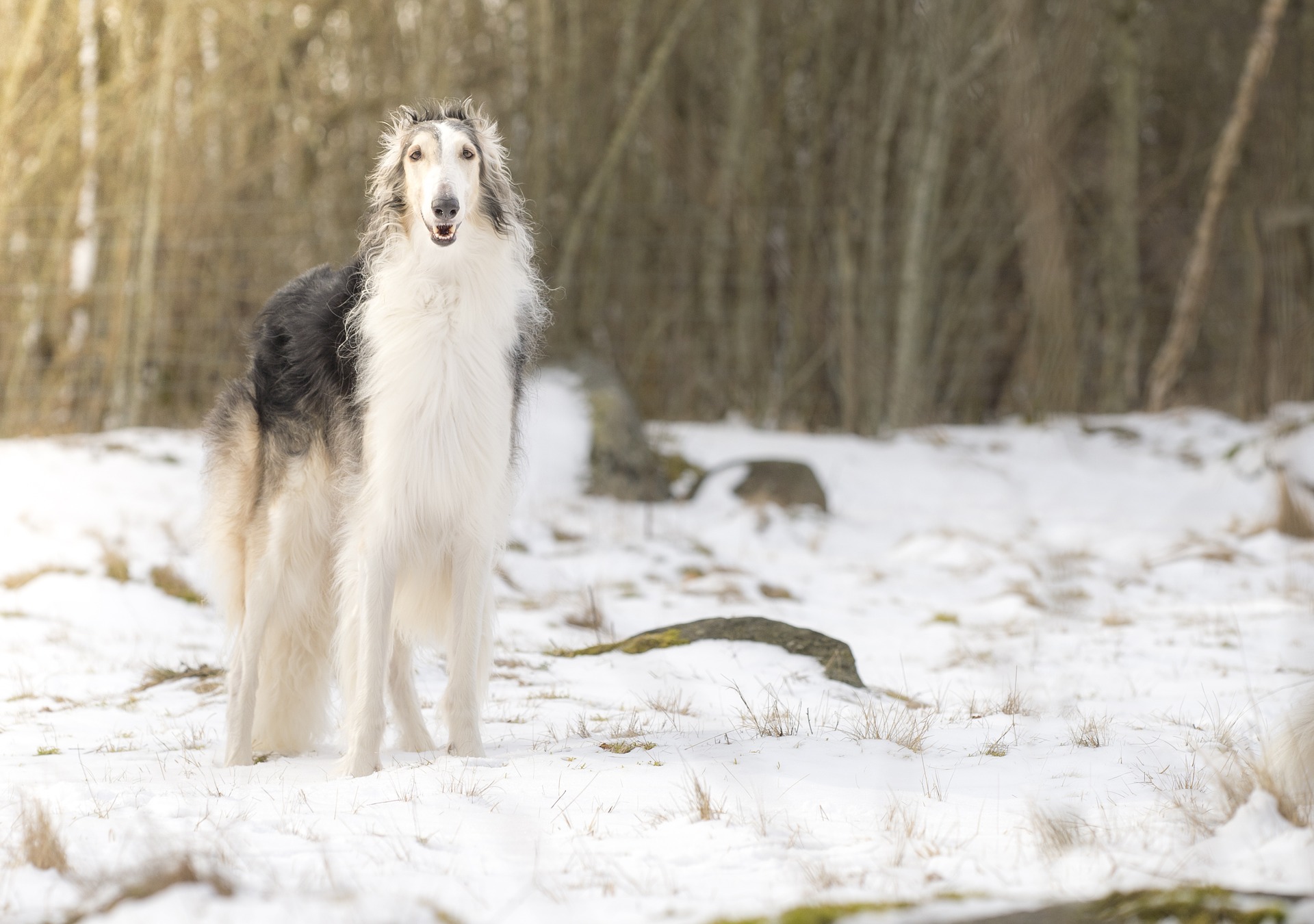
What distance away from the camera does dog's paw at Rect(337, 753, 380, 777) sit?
11.5ft

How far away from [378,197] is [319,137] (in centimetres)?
904

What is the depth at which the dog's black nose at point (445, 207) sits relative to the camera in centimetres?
347

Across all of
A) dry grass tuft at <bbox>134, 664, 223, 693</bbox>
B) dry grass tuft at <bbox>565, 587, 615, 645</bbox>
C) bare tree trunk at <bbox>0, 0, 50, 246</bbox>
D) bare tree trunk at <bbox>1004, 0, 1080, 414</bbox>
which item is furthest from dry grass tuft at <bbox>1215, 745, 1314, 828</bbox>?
bare tree trunk at <bbox>0, 0, 50, 246</bbox>

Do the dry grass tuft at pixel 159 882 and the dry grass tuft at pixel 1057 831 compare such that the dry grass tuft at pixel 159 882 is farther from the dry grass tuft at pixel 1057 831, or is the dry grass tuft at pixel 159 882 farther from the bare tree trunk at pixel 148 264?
the bare tree trunk at pixel 148 264

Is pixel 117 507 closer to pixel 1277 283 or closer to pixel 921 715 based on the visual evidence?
pixel 921 715

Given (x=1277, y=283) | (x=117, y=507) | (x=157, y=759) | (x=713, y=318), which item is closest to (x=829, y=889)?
(x=157, y=759)

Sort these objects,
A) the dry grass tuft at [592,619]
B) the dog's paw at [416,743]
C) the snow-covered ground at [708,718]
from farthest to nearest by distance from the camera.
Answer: the dry grass tuft at [592,619] → the dog's paw at [416,743] → the snow-covered ground at [708,718]

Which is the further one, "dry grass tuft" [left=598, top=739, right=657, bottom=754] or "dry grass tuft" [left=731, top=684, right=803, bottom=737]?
"dry grass tuft" [left=731, top=684, right=803, bottom=737]

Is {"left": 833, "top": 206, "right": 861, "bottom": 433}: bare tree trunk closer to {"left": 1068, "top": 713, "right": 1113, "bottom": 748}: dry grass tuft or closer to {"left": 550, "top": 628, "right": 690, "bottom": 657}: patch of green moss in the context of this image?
{"left": 550, "top": 628, "right": 690, "bottom": 657}: patch of green moss

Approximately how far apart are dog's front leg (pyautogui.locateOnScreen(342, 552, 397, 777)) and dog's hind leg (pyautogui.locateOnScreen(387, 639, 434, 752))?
12.5 inches

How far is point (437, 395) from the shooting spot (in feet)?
11.8

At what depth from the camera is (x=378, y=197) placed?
3.85 m

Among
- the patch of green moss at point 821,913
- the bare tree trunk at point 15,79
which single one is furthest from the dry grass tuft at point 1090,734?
the bare tree trunk at point 15,79

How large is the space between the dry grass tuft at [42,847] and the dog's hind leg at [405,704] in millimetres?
1545
